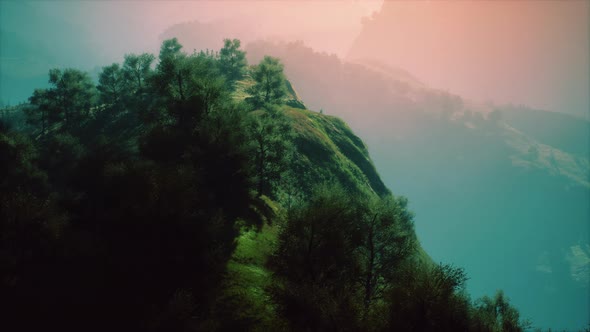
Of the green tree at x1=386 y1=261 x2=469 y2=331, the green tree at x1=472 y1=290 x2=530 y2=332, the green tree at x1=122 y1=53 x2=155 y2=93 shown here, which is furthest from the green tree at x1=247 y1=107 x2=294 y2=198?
the green tree at x1=122 y1=53 x2=155 y2=93

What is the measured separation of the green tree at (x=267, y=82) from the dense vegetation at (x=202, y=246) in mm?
31000

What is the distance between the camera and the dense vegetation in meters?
20.3

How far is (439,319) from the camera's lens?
69.9 feet

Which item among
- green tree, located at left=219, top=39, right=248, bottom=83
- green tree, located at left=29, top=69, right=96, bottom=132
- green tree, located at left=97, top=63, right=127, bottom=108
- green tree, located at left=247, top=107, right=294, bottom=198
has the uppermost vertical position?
green tree, located at left=219, top=39, right=248, bottom=83

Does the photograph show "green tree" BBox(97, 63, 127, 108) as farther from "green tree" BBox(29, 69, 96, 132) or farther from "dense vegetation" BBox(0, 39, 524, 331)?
"dense vegetation" BBox(0, 39, 524, 331)

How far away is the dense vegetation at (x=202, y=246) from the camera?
2034 cm

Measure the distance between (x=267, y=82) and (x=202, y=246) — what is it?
62.4 metres

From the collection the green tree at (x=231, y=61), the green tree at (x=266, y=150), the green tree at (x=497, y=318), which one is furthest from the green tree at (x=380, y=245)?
the green tree at (x=231, y=61)

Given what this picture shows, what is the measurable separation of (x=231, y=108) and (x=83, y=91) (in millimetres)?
70810

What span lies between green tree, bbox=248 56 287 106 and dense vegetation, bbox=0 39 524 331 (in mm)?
31000

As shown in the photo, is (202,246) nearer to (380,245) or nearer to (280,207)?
(380,245)

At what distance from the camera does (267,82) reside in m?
78.8

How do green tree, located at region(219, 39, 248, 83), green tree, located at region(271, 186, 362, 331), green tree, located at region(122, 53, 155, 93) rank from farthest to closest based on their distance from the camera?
1. green tree, located at region(219, 39, 248, 83)
2. green tree, located at region(122, 53, 155, 93)
3. green tree, located at region(271, 186, 362, 331)

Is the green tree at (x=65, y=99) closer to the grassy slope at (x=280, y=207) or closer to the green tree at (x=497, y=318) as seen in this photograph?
the grassy slope at (x=280, y=207)
